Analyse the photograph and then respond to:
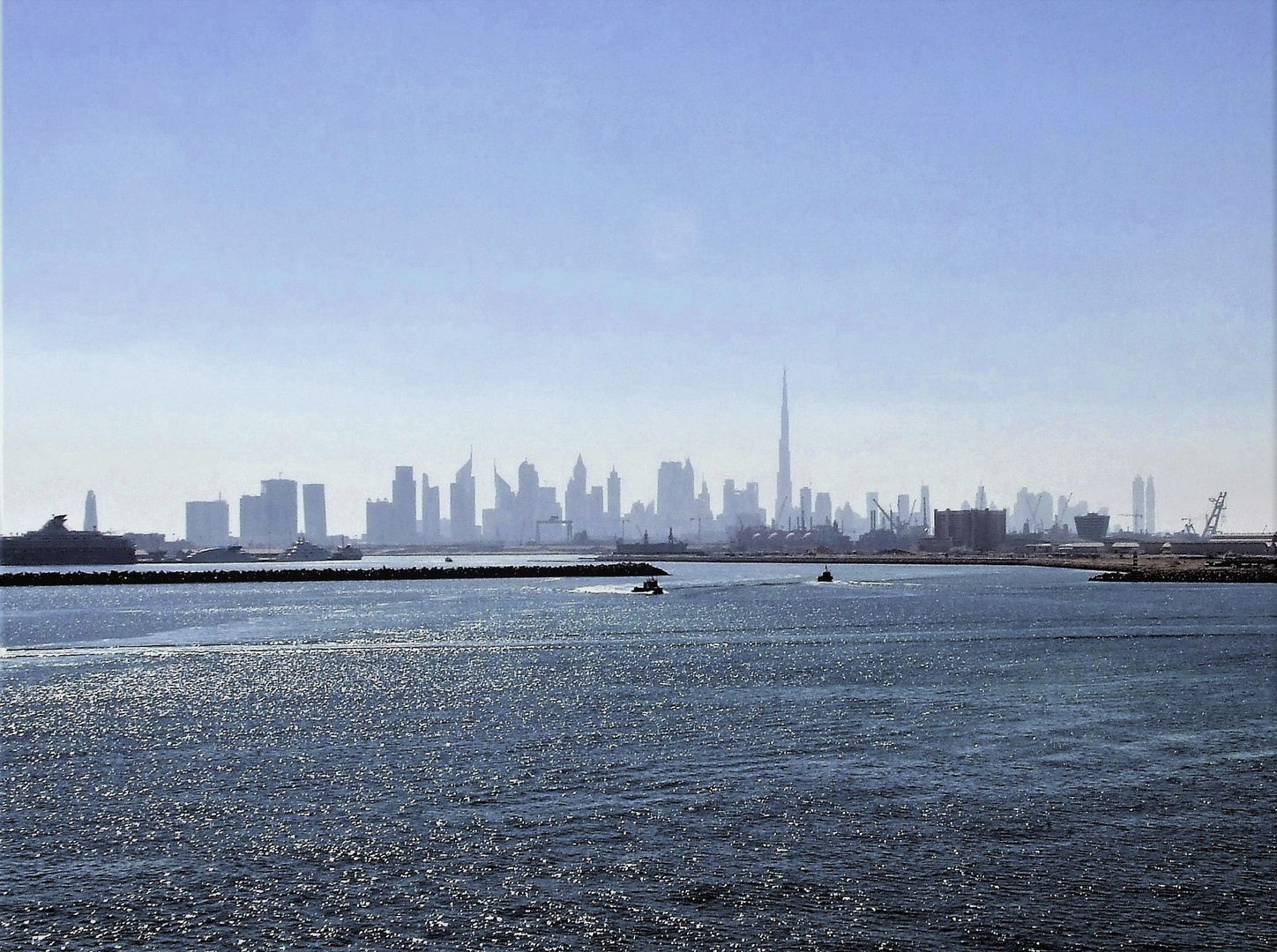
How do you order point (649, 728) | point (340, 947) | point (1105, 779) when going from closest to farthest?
point (340, 947) < point (1105, 779) < point (649, 728)

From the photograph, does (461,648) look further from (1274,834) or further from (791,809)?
(1274,834)

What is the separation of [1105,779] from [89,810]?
29268 mm

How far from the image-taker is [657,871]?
24594 millimetres

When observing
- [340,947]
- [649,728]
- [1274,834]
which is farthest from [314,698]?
[1274,834]

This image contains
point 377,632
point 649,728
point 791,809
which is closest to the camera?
point 791,809

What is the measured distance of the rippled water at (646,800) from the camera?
21.8 m

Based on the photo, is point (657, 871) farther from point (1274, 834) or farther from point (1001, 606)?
point (1001, 606)

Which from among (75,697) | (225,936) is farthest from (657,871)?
(75,697)

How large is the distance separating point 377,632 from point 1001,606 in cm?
6651

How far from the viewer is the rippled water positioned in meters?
21.8

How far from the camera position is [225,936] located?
20.8 m

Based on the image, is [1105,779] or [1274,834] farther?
[1105,779]

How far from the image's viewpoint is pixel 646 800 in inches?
1232

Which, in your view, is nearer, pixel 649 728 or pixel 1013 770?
pixel 1013 770
